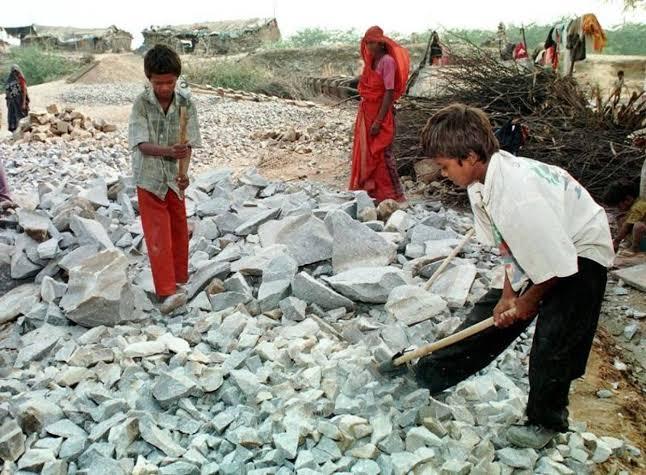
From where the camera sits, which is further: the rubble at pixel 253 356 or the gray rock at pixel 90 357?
the gray rock at pixel 90 357

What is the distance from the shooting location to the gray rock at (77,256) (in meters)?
4.05

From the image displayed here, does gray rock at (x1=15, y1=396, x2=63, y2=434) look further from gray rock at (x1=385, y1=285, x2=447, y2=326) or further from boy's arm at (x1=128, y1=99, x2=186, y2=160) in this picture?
gray rock at (x1=385, y1=285, x2=447, y2=326)

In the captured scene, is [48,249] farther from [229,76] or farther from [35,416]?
[229,76]

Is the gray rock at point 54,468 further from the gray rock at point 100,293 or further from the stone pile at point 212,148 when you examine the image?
the stone pile at point 212,148

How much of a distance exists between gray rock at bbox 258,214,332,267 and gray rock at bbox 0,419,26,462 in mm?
1981

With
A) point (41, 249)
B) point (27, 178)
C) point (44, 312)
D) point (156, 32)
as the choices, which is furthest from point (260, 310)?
point (156, 32)

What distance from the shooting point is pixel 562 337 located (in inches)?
82.1

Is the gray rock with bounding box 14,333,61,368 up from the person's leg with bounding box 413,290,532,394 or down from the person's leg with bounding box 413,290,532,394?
down

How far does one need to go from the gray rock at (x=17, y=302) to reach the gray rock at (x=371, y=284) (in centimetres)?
181

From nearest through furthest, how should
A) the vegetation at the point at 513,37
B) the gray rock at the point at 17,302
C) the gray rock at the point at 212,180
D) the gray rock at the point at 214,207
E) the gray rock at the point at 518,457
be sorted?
the gray rock at the point at 518,457, the gray rock at the point at 17,302, the gray rock at the point at 214,207, the gray rock at the point at 212,180, the vegetation at the point at 513,37

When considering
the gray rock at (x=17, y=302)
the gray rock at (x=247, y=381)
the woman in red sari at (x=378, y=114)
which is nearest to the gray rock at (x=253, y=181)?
the woman in red sari at (x=378, y=114)

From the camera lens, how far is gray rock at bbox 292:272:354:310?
11.2 ft

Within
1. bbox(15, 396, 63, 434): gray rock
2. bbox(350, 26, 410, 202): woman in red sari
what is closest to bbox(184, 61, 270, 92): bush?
bbox(350, 26, 410, 202): woman in red sari

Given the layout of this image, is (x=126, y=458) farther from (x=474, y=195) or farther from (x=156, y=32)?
(x=156, y=32)
